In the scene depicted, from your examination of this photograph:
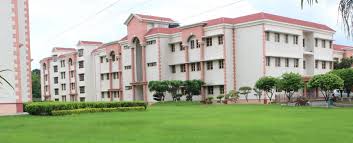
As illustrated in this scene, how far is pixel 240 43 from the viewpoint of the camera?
150ft

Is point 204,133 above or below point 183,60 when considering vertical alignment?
below

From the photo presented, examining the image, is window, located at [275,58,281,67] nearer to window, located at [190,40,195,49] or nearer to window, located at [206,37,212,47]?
window, located at [206,37,212,47]

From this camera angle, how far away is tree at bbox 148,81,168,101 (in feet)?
162

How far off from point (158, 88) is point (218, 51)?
846 centimetres

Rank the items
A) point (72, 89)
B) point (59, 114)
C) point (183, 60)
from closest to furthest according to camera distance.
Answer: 1. point (59, 114)
2. point (183, 60)
3. point (72, 89)

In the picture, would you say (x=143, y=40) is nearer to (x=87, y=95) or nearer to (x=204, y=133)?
(x=87, y=95)

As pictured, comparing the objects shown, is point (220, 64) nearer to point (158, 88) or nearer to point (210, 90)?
point (210, 90)

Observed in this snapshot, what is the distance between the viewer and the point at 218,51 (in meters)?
46.3

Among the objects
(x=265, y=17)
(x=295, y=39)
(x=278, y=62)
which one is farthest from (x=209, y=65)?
(x=295, y=39)

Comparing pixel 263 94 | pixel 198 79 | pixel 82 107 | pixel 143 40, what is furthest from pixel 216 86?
pixel 82 107

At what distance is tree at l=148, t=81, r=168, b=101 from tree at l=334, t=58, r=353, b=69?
2438cm

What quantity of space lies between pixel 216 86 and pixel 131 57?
14.8m

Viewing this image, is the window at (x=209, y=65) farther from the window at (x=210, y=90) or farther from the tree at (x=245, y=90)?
the tree at (x=245, y=90)

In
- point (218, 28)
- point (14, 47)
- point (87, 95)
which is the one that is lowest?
point (87, 95)
